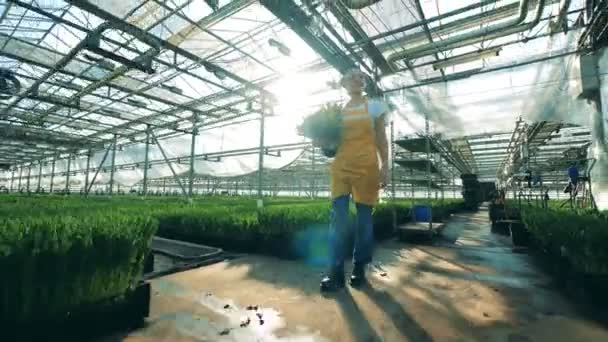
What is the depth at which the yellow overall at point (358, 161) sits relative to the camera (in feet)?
8.03

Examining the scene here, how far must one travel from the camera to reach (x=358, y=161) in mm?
2451

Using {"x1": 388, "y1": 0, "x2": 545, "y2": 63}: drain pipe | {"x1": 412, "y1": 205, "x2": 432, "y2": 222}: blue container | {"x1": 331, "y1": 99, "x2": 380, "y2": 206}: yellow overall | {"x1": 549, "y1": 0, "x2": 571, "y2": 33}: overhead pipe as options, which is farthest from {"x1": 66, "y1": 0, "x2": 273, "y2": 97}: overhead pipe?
{"x1": 549, "y1": 0, "x2": 571, "y2": 33}: overhead pipe

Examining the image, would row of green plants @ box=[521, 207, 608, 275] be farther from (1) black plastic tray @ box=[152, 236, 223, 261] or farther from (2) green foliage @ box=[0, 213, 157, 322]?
(1) black plastic tray @ box=[152, 236, 223, 261]

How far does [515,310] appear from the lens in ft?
6.36

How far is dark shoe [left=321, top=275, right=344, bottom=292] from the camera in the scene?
2301 millimetres

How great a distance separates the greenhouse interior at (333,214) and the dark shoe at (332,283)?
0.02m

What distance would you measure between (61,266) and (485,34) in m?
6.45

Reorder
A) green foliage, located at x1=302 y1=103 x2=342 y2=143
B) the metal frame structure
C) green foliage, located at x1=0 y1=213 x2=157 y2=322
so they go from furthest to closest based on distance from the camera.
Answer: the metal frame structure < green foliage, located at x1=302 y1=103 x2=342 y2=143 < green foliage, located at x1=0 y1=213 x2=157 y2=322

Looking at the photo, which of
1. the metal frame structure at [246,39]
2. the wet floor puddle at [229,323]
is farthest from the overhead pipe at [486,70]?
the wet floor puddle at [229,323]

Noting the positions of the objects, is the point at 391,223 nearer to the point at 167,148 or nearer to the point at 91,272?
the point at 91,272

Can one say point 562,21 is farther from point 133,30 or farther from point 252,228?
point 133,30

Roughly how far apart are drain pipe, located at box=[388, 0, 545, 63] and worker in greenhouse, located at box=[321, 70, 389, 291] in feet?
12.5

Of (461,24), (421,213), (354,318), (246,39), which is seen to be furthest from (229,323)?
(246,39)

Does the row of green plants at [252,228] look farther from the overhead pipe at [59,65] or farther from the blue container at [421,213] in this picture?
the overhead pipe at [59,65]
